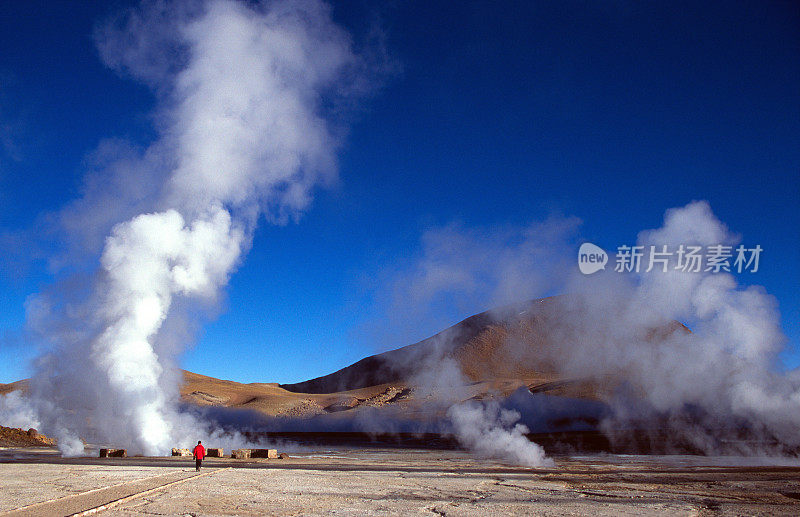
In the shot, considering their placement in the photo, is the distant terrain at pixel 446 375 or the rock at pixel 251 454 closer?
the rock at pixel 251 454

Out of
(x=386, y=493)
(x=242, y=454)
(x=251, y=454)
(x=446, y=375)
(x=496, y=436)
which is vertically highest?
(x=446, y=375)

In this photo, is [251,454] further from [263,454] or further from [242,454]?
[242,454]

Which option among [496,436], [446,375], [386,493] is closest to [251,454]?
[496,436]

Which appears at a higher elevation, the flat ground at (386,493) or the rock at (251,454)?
the flat ground at (386,493)

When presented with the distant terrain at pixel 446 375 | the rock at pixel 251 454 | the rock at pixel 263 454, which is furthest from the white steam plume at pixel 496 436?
the distant terrain at pixel 446 375

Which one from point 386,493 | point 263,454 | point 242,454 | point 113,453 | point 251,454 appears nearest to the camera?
point 386,493

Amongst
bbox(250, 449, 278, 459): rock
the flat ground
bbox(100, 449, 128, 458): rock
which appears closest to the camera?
the flat ground

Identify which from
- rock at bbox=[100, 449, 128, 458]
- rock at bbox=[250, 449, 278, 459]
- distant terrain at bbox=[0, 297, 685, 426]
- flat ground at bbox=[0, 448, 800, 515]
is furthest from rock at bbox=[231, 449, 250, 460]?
distant terrain at bbox=[0, 297, 685, 426]

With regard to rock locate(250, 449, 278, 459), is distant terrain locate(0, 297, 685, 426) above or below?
above

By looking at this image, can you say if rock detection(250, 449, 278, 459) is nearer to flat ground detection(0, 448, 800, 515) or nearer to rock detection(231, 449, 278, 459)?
rock detection(231, 449, 278, 459)

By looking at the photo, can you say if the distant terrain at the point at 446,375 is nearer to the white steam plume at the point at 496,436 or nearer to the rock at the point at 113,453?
the white steam plume at the point at 496,436

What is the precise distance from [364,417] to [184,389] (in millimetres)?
59858

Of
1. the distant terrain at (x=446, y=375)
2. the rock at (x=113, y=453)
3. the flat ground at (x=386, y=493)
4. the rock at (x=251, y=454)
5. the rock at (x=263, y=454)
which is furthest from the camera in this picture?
the distant terrain at (x=446, y=375)

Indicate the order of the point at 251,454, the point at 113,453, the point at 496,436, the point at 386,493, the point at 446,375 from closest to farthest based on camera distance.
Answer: the point at 386,493 → the point at 113,453 → the point at 251,454 → the point at 496,436 → the point at 446,375
